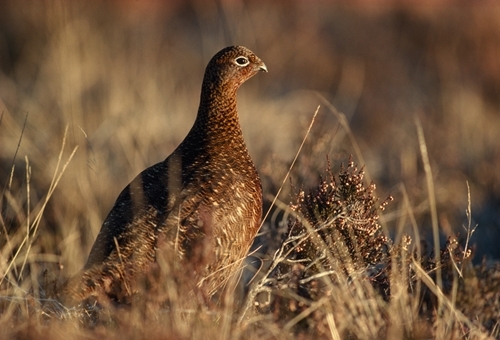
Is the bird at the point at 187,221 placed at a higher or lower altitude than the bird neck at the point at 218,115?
lower

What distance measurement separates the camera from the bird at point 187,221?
4.14m

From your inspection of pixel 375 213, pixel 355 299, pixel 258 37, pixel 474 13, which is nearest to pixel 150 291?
pixel 355 299

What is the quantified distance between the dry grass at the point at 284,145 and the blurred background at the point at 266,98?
0.12 ft

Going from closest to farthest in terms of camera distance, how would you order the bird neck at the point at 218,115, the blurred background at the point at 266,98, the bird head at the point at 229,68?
the bird neck at the point at 218,115 → the bird head at the point at 229,68 → the blurred background at the point at 266,98

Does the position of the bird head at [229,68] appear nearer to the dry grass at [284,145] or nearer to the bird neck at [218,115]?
the bird neck at [218,115]

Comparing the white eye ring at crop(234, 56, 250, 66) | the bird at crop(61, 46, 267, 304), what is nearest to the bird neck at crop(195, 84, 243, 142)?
the bird at crop(61, 46, 267, 304)

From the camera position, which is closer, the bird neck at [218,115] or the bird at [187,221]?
the bird at [187,221]

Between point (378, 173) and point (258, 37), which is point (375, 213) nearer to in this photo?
point (378, 173)

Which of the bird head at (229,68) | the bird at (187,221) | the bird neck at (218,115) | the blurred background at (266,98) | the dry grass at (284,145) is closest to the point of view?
the dry grass at (284,145)

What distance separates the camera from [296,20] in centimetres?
1789

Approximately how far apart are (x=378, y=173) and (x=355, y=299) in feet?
19.0

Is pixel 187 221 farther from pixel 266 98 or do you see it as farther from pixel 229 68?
pixel 266 98

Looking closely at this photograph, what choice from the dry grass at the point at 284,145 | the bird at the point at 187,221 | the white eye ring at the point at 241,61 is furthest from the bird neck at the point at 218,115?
the dry grass at the point at 284,145

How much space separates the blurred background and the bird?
26cm
